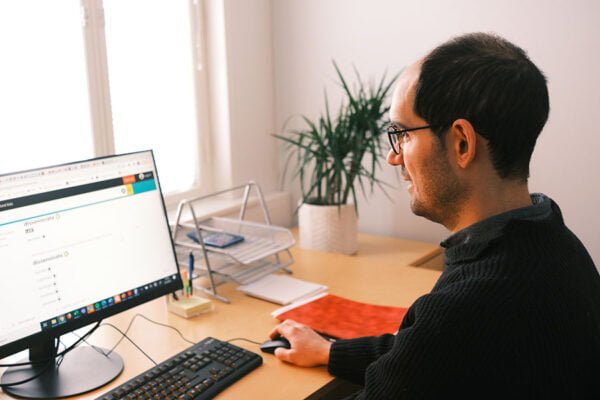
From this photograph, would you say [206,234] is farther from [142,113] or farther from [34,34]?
[34,34]

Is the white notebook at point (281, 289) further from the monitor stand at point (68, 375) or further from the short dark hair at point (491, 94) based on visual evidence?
the short dark hair at point (491, 94)

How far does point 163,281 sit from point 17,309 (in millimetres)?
368

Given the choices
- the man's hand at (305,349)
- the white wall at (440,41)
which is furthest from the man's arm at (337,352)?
the white wall at (440,41)

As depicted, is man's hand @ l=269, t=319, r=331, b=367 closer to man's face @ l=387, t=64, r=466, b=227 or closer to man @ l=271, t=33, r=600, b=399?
man @ l=271, t=33, r=600, b=399

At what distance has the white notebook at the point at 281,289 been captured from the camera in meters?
1.84

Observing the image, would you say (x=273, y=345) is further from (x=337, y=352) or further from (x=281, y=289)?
(x=281, y=289)

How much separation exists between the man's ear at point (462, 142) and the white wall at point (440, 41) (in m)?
1.36

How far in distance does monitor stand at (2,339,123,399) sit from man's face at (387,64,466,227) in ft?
2.55

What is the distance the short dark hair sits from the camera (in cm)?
105

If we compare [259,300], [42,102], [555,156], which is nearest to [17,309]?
[259,300]

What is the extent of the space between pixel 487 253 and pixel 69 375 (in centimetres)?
94

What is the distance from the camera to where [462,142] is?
1.09 meters

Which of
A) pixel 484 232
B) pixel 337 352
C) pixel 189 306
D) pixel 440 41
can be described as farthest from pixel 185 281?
pixel 440 41

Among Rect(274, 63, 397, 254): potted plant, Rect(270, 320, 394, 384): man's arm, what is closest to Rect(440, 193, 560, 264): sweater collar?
Rect(270, 320, 394, 384): man's arm
